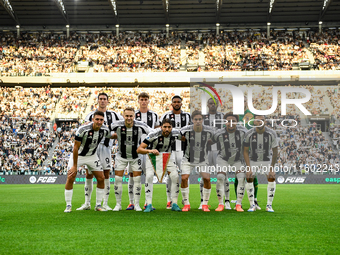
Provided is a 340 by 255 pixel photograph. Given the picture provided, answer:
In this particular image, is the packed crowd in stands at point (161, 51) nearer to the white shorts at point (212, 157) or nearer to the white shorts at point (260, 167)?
the white shorts at point (212, 157)

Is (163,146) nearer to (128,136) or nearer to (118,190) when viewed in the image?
(128,136)

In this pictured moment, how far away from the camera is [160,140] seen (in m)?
8.80

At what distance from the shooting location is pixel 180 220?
7168 millimetres

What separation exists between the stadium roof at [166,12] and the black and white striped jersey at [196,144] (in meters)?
31.5

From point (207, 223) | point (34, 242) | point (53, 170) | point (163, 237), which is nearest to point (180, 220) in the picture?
point (207, 223)

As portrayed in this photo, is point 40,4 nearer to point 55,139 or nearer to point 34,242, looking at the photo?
point 55,139

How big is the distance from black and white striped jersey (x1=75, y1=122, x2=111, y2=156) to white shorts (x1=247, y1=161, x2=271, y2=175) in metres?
3.47

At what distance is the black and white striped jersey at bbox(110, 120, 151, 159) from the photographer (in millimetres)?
9078

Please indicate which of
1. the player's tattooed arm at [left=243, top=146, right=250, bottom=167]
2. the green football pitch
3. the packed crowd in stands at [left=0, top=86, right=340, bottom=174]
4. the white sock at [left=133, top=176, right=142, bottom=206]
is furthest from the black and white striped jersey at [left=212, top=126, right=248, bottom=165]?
the packed crowd in stands at [left=0, top=86, right=340, bottom=174]

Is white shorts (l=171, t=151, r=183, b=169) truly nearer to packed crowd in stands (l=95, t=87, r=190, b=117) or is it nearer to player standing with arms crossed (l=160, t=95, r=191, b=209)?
player standing with arms crossed (l=160, t=95, r=191, b=209)

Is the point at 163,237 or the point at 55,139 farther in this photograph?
the point at 55,139

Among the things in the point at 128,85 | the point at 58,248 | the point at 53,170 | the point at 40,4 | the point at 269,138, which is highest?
the point at 40,4

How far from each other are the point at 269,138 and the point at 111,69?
107ft

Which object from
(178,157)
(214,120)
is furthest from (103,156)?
(214,120)
